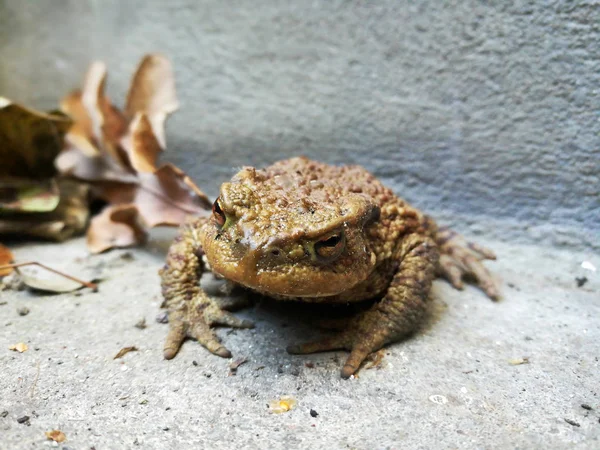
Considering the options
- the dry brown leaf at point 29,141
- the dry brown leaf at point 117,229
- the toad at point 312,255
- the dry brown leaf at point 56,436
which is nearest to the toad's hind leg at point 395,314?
the toad at point 312,255

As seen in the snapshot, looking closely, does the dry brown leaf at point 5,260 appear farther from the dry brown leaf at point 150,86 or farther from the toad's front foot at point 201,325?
the dry brown leaf at point 150,86

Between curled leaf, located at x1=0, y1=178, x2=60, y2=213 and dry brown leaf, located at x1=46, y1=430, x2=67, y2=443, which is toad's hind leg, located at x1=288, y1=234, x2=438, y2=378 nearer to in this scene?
dry brown leaf, located at x1=46, y1=430, x2=67, y2=443

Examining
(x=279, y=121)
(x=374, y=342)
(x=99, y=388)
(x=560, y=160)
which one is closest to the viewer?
(x=99, y=388)

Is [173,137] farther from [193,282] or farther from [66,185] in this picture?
[193,282]

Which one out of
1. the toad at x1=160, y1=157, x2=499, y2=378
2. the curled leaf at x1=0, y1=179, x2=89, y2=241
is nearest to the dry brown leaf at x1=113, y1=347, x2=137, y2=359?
the toad at x1=160, y1=157, x2=499, y2=378

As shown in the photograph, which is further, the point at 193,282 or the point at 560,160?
the point at 560,160

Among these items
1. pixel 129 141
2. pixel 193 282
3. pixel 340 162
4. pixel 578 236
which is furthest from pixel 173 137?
pixel 578 236

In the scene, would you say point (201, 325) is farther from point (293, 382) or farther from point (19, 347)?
point (19, 347)

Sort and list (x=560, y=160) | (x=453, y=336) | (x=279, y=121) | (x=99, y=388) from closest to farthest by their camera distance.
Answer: (x=99, y=388) < (x=453, y=336) < (x=560, y=160) < (x=279, y=121)
